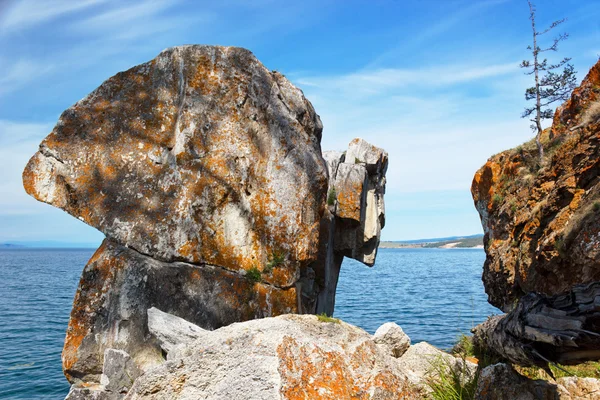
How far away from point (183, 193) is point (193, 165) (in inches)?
25.6

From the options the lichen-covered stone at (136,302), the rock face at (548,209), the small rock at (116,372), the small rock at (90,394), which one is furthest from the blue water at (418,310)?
the small rock at (90,394)

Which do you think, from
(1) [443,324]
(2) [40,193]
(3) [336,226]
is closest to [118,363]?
(2) [40,193]

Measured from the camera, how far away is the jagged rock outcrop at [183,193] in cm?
945

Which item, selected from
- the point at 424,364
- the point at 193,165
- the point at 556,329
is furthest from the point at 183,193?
the point at 556,329

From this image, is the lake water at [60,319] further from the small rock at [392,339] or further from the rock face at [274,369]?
the rock face at [274,369]

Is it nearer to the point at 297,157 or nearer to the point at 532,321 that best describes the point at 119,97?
the point at 297,157

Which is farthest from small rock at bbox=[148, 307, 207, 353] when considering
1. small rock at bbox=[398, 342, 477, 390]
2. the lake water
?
the lake water

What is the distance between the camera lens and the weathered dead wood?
441cm

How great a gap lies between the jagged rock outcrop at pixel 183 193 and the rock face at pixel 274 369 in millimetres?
3881

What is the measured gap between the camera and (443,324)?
86.7 ft

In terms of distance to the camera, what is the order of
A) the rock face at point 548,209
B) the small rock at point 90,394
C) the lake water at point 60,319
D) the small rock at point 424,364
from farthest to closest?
the lake water at point 60,319, the rock face at point 548,209, the small rock at point 90,394, the small rock at point 424,364

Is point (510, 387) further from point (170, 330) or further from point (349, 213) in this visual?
point (349, 213)

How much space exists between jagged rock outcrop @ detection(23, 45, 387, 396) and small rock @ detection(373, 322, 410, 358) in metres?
2.02

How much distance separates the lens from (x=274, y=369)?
5176 millimetres
